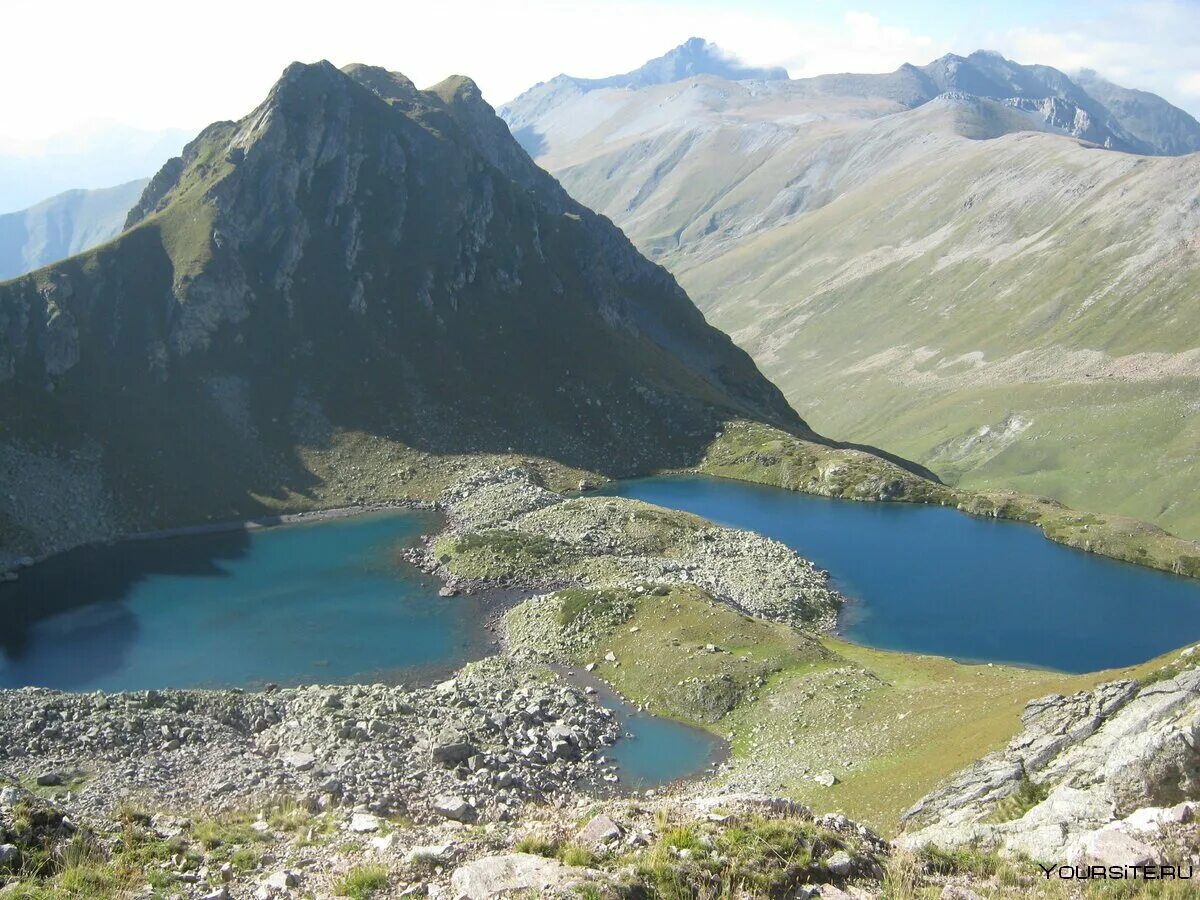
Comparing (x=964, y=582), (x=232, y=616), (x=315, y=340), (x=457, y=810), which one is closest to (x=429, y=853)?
(x=457, y=810)

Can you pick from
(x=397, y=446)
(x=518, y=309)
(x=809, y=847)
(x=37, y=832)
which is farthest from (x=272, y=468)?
(x=809, y=847)

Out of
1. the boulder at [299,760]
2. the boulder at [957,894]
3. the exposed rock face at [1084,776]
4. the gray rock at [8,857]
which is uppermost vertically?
the gray rock at [8,857]

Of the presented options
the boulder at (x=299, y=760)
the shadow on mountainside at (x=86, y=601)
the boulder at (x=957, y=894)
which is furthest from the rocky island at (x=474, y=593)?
the shadow on mountainside at (x=86, y=601)

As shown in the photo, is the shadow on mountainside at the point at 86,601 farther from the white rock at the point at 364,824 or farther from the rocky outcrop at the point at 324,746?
the white rock at the point at 364,824

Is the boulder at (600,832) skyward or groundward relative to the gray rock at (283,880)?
skyward

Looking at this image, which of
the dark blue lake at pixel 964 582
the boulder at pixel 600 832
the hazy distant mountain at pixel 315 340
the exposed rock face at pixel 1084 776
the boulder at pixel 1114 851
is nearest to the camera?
the boulder at pixel 1114 851

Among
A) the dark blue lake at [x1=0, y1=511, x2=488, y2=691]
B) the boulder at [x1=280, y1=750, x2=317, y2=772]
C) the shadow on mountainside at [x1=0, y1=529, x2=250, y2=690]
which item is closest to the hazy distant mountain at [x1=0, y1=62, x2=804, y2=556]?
the shadow on mountainside at [x1=0, y1=529, x2=250, y2=690]
